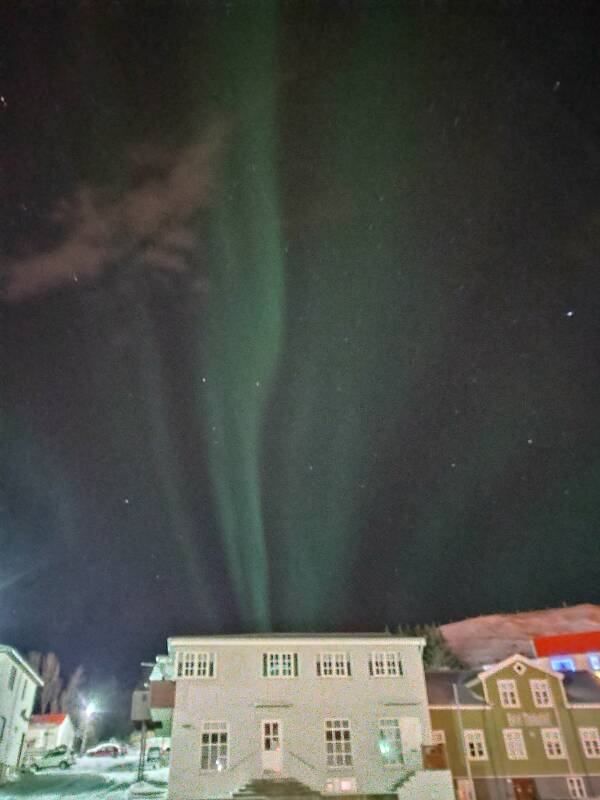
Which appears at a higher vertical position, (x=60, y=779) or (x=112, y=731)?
(x=112, y=731)

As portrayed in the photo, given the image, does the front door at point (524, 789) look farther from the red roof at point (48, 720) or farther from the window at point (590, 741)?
the red roof at point (48, 720)

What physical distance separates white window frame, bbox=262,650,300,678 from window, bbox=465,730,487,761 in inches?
388

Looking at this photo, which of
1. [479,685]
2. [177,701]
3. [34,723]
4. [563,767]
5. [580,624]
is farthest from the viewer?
[580,624]

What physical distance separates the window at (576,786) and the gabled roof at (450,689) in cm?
535

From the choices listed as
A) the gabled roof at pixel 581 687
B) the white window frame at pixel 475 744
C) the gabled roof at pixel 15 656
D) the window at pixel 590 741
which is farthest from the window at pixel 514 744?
the gabled roof at pixel 15 656

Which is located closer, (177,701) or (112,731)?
(177,701)

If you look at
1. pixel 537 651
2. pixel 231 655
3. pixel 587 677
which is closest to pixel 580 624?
pixel 537 651

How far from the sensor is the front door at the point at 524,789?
101 ft

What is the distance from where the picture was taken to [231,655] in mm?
31234

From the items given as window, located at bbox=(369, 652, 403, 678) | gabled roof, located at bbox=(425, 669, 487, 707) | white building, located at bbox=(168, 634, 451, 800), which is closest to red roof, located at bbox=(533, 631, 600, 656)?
gabled roof, located at bbox=(425, 669, 487, 707)

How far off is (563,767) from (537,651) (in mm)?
41563

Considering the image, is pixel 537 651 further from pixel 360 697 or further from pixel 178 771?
pixel 178 771

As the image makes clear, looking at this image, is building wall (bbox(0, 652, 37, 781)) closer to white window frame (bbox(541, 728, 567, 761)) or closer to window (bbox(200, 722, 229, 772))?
window (bbox(200, 722, 229, 772))

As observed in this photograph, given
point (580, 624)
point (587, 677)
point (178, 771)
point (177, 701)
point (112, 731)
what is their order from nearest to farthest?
1. point (178, 771)
2. point (177, 701)
3. point (587, 677)
4. point (112, 731)
5. point (580, 624)
